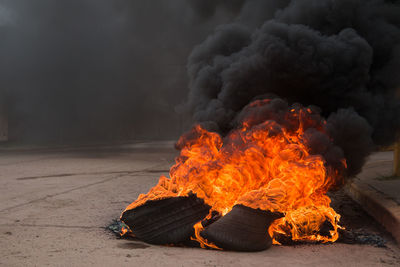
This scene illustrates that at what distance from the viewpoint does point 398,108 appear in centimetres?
486

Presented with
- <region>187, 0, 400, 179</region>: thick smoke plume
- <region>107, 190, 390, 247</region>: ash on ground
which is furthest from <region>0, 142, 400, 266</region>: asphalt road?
<region>187, 0, 400, 179</region>: thick smoke plume

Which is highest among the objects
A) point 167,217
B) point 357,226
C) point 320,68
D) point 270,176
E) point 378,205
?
point 320,68

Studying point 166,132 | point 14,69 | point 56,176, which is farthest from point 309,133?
point 166,132

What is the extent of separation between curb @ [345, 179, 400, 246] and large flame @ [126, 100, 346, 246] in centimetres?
66

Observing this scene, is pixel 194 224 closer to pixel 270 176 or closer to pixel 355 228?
pixel 270 176

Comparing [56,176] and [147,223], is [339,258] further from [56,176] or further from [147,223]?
[56,176]

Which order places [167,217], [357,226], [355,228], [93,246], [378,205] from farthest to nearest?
[378,205] < [357,226] < [355,228] < [167,217] < [93,246]

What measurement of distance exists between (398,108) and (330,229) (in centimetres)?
200

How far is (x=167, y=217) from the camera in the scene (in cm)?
374

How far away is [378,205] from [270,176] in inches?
75.7

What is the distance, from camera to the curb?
4219mm

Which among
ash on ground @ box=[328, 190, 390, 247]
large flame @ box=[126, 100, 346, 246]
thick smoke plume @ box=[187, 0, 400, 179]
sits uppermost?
thick smoke plume @ box=[187, 0, 400, 179]

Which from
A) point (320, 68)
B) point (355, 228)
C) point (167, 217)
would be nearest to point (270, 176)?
point (167, 217)

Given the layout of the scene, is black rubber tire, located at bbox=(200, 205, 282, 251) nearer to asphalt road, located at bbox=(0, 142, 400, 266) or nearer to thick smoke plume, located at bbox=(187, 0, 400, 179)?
asphalt road, located at bbox=(0, 142, 400, 266)
